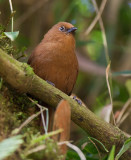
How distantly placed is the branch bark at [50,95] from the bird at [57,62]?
2.35ft

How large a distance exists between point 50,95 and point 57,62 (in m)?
0.81

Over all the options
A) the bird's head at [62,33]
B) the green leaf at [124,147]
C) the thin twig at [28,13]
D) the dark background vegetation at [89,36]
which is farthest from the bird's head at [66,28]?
the green leaf at [124,147]

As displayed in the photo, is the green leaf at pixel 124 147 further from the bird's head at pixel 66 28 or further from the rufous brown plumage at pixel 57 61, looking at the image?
the bird's head at pixel 66 28

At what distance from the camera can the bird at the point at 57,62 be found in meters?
2.99

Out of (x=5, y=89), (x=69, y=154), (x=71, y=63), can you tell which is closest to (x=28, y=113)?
(x=5, y=89)

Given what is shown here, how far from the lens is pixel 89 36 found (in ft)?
17.9

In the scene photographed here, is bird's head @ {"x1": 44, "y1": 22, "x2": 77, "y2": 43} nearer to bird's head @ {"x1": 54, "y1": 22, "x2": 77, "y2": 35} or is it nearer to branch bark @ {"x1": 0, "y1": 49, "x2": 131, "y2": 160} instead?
bird's head @ {"x1": 54, "y1": 22, "x2": 77, "y2": 35}

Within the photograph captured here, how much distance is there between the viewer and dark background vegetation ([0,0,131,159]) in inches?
188

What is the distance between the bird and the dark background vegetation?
1446mm

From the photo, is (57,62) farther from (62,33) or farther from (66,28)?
(66,28)

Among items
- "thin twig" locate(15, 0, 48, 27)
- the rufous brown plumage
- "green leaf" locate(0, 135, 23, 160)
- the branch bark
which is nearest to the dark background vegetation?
"thin twig" locate(15, 0, 48, 27)

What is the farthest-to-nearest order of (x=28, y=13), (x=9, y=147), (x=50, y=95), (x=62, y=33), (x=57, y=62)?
(x=28, y=13) < (x=62, y=33) < (x=57, y=62) < (x=50, y=95) < (x=9, y=147)

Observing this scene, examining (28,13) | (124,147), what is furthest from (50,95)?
(28,13)

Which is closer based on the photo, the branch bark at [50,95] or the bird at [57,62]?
the branch bark at [50,95]
